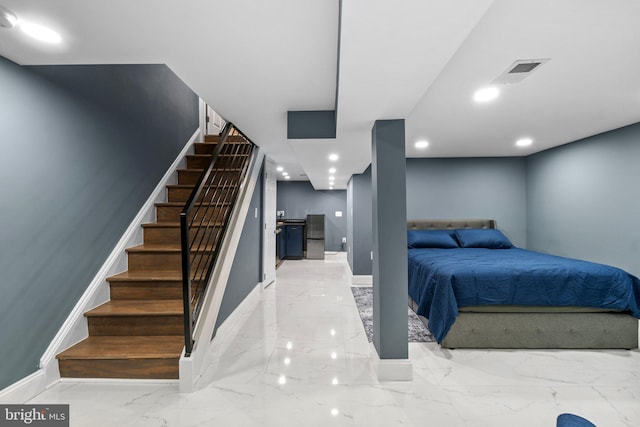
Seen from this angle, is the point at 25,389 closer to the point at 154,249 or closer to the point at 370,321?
the point at 154,249

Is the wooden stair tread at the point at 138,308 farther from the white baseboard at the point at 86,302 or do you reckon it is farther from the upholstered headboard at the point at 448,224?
the upholstered headboard at the point at 448,224

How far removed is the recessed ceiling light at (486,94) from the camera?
7.68 feet

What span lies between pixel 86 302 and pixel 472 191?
18.1 feet

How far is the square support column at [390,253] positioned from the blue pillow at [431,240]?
2442mm

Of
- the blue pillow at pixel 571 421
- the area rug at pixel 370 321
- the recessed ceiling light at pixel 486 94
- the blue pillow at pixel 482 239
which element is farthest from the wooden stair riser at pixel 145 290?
the blue pillow at pixel 482 239

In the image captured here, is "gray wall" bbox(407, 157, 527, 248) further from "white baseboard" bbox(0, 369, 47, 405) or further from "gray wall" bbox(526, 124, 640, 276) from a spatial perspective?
"white baseboard" bbox(0, 369, 47, 405)

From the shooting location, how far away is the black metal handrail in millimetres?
1893

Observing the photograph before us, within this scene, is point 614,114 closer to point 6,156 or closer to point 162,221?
point 162,221

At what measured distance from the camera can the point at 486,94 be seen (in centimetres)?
243

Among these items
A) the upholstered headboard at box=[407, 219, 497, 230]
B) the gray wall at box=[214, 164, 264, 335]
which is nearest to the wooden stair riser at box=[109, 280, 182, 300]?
the gray wall at box=[214, 164, 264, 335]

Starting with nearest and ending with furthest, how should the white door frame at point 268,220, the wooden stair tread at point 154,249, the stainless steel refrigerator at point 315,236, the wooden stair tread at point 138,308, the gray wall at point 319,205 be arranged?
the wooden stair tread at point 138,308, the wooden stair tread at point 154,249, the white door frame at point 268,220, the stainless steel refrigerator at point 315,236, the gray wall at point 319,205

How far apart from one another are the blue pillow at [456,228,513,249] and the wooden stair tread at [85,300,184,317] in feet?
13.6

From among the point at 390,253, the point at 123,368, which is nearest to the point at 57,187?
the point at 123,368

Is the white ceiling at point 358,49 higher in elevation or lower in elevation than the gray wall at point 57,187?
higher
